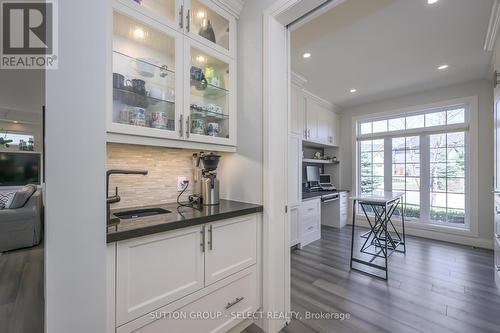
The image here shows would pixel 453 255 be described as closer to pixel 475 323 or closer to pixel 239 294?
pixel 475 323

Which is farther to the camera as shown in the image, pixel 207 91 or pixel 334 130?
pixel 334 130

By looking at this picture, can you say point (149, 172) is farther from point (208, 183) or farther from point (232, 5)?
point (232, 5)

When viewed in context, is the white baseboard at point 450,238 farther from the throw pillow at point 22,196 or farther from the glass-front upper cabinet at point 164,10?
the throw pillow at point 22,196

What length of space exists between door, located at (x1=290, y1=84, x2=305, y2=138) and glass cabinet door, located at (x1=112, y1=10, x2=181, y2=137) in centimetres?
214

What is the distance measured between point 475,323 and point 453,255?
68.4 inches

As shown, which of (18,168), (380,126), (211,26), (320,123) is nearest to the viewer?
(18,168)

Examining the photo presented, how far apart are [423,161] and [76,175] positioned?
5.05 meters

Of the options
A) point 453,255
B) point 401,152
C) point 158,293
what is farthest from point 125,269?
point 401,152

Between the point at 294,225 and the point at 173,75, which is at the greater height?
the point at 173,75

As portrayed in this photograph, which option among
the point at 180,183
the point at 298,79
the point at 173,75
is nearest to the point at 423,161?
the point at 298,79

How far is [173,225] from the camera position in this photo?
3.71 feet

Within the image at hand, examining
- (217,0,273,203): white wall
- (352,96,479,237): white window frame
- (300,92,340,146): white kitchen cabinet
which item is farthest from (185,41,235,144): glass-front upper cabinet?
(352,96,479,237): white window frame

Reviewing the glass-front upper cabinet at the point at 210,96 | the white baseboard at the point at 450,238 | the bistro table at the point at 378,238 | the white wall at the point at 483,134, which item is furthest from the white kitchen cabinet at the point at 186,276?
the white wall at the point at 483,134

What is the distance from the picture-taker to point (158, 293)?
110 centimetres
